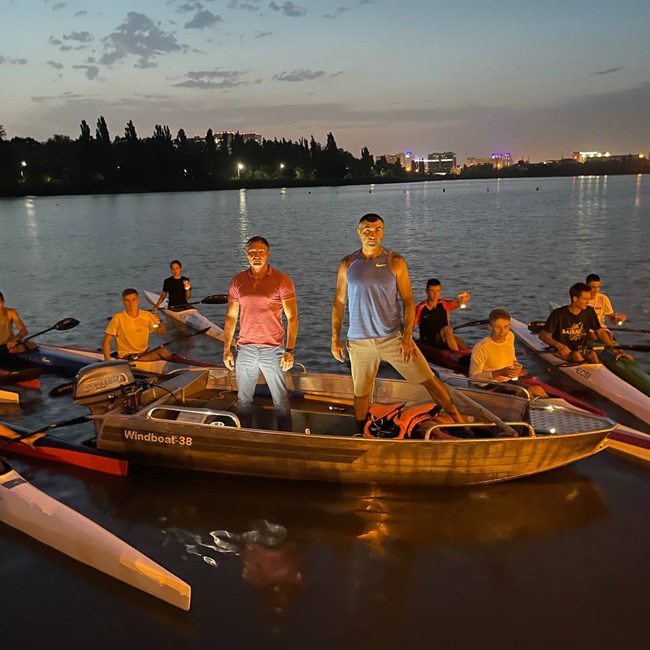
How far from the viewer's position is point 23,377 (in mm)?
10859

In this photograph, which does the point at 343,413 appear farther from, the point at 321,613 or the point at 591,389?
the point at 591,389

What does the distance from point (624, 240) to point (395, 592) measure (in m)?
38.4

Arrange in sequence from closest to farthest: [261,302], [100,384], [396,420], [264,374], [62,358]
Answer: [261,302]
[396,420]
[264,374]
[100,384]
[62,358]

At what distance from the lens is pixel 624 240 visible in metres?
38.1

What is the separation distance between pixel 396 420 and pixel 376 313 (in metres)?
1.37

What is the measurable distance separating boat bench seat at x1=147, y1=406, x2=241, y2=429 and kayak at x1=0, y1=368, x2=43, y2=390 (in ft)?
14.8

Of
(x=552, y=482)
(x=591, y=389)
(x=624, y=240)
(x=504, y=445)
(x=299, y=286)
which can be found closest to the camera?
(x=504, y=445)

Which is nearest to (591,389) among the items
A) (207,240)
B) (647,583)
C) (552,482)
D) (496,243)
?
(552,482)

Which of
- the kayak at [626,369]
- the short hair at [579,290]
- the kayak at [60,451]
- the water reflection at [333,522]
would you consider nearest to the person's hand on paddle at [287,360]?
the water reflection at [333,522]

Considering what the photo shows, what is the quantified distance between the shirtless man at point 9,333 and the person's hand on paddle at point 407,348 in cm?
840

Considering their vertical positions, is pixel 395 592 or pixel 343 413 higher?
pixel 343 413

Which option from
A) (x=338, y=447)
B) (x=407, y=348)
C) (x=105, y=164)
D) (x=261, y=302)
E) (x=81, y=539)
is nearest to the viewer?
(x=81, y=539)

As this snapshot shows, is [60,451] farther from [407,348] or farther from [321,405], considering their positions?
[407,348]

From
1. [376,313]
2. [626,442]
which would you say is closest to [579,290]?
[626,442]
